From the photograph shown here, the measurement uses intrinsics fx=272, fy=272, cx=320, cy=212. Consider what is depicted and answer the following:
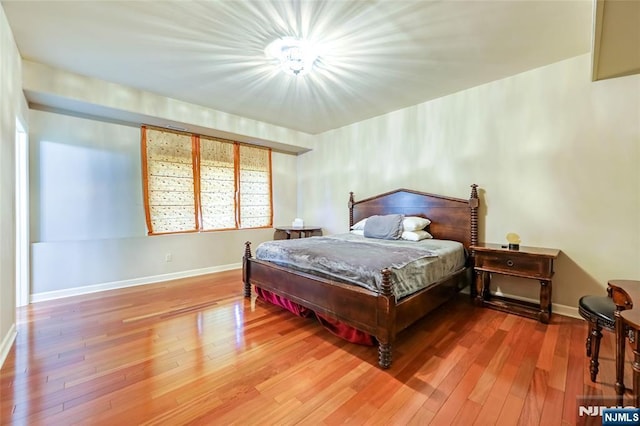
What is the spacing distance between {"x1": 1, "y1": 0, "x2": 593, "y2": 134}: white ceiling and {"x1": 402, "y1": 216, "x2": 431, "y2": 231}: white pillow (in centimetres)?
165

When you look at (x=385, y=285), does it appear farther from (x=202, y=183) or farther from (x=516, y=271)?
(x=202, y=183)

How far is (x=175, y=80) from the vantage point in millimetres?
3197

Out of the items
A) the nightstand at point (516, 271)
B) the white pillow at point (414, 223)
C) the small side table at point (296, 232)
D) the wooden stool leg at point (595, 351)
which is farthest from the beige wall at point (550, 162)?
the small side table at point (296, 232)

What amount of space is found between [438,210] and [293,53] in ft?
8.56

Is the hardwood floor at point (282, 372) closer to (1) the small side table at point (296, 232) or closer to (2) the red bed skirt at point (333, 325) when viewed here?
(2) the red bed skirt at point (333, 325)

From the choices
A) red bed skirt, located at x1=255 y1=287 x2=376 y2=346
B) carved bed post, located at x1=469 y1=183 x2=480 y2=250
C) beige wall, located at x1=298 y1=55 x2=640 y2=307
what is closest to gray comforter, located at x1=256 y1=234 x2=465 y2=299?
carved bed post, located at x1=469 y1=183 x2=480 y2=250

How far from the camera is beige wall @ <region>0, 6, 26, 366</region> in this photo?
2.06 m

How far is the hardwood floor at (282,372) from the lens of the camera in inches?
58.8

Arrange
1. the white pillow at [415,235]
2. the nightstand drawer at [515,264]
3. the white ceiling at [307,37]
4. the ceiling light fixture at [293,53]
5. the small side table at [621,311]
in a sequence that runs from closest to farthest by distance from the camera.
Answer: the small side table at [621,311]
the white ceiling at [307,37]
the ceiling light fixture at [293,53]
the nightstand drawer at [515,264]
the white pillow at [415,235]

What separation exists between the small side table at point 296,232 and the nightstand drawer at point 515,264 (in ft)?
9.75

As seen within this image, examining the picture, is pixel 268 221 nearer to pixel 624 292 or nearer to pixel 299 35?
pixel 299 35

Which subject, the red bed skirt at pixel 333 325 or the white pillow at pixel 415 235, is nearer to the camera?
the red bed skirt at pixel 333 325

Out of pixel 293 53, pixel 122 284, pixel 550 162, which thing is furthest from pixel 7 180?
pixel 550 162

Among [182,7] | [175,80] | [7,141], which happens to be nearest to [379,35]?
[182,7]
